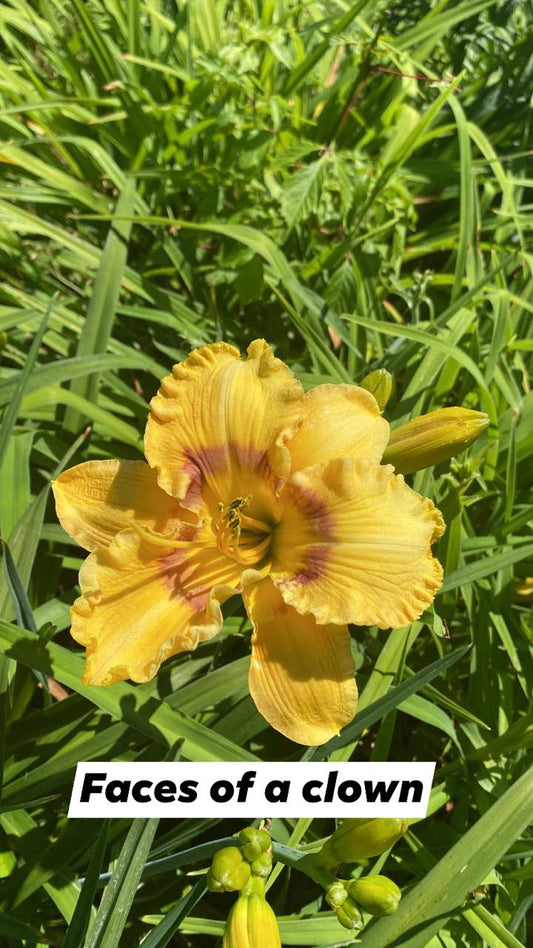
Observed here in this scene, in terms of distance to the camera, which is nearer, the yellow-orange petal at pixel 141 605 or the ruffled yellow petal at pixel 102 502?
the yellow-orange petal at pixel 141 605

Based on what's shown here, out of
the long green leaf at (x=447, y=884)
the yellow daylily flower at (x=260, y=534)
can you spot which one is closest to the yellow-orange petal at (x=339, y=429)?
the yellow daylily flower at (x=260, y=534)

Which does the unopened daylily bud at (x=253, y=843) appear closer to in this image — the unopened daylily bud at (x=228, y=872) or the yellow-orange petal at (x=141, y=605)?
the unopened daylily bud at (x=228, y=872)

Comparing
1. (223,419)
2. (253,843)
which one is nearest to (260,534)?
(223,419)

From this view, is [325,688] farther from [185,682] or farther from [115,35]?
[115,35]

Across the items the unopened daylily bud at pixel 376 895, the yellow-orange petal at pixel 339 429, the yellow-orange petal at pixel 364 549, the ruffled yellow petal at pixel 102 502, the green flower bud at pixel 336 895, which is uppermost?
the yellow-orange petal at pixel 339 429

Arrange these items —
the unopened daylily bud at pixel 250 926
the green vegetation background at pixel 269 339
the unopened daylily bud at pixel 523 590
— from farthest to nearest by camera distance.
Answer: the unopened daylily bud at pixel 523 590 → the green vegetation background at pixel 269 339 → the unopened daylily bud at pixel 250 926

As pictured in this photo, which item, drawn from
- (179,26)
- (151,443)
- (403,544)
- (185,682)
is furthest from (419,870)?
(179,26)

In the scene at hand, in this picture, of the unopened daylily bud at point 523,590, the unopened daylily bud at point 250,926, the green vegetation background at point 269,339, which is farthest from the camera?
the unopened daylily bud at point 523,590

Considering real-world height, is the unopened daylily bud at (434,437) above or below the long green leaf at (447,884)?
above
